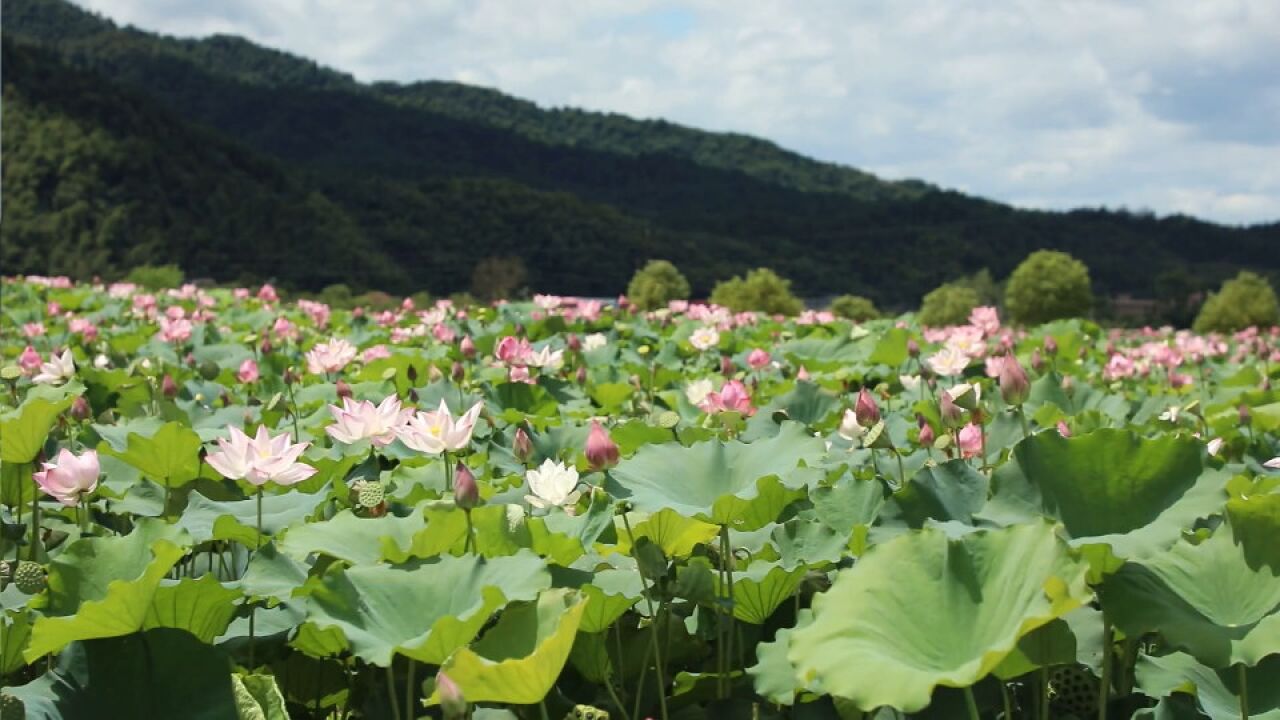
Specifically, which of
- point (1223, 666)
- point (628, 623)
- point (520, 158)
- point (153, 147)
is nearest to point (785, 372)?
point (628, 623)

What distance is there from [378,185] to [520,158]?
4489 centimetres

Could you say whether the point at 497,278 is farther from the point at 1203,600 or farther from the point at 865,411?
the point at 1203,600

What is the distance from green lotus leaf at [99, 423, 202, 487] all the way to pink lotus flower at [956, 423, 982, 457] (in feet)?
4.67

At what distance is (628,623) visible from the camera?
160cm

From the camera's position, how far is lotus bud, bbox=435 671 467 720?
110cm

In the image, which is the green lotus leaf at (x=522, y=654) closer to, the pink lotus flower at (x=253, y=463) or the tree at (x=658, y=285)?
the pink lotus flower at (x=253, y=463)

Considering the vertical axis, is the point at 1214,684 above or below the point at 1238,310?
above

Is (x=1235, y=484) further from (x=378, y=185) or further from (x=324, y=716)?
(x=378, y=185)

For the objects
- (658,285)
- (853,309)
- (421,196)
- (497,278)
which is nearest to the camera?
(658,285)

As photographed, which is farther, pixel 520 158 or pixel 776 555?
pixel 520 158

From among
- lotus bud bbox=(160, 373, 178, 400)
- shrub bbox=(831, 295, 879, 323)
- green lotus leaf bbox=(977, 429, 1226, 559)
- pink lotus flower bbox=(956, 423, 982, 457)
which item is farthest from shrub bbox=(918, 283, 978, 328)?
green lotus leaf bbox=(977, 429, 1226, 559)

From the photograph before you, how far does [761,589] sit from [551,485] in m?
0.40

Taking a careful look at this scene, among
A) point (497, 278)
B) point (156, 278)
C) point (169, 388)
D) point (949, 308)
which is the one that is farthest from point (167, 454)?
point (497, 278)

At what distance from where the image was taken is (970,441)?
222cm
